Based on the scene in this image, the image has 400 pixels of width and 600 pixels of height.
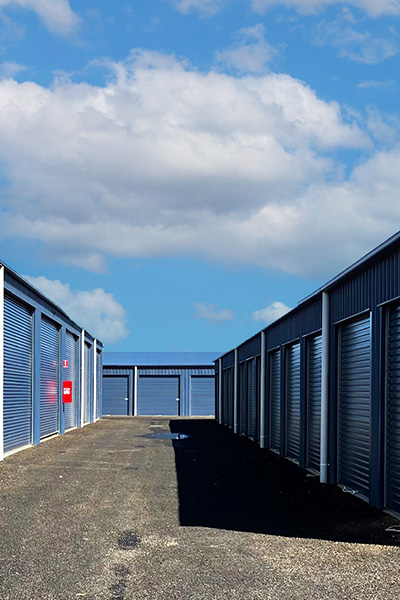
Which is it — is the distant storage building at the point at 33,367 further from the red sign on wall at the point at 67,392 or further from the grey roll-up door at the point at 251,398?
the grey roll-up door at the point at 251,398

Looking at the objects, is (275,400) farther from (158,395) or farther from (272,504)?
(158,395)

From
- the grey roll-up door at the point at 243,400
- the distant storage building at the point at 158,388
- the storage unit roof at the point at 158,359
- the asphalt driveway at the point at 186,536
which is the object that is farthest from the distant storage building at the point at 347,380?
the storage unit roof at the point at 158,359

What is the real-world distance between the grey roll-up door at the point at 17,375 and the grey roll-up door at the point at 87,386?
15.7 metres

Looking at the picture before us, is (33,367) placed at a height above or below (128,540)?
above

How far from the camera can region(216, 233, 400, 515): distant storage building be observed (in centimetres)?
1120

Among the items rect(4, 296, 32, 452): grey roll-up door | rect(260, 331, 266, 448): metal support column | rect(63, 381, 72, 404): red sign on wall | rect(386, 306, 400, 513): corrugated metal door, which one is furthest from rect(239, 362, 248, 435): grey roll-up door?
rect(386, 306, 400, 513): corrugated metal door

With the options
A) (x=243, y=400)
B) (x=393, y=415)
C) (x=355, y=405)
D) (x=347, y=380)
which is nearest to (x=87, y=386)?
(x=243, y=400)

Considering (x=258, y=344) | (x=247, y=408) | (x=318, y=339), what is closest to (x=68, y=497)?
(x=318, y=339)

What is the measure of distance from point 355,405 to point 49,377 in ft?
52.2

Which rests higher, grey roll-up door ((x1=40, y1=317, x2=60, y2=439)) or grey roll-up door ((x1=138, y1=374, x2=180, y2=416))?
grey roll-up door ((x1=40, y1=317, x2=60, y2=439))

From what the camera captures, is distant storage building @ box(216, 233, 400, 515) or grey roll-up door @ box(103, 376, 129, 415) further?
grey roll-up door @ box(103, 376, 129, 415)

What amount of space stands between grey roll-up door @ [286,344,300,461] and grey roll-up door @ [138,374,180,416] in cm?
3126

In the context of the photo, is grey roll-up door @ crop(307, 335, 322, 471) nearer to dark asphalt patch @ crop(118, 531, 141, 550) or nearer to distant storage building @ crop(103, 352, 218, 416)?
dark asphalt patch @ crop(118, 531, 141, 550)

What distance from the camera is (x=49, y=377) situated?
26438mm
